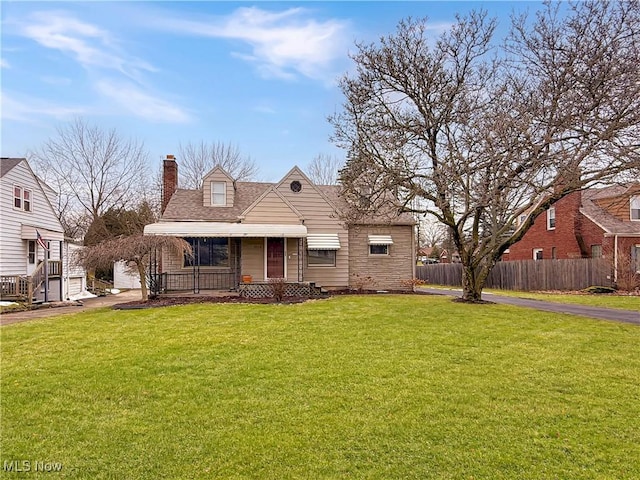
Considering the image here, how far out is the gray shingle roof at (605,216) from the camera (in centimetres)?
2562

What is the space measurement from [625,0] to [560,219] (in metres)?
20.9

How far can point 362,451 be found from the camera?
4184 millimetres

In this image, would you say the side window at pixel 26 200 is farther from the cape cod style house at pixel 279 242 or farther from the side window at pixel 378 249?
the side window at pixel 378 249

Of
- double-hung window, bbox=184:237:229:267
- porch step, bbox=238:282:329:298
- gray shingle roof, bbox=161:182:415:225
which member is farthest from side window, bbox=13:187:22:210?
porch step, bbox=238:282:329:298

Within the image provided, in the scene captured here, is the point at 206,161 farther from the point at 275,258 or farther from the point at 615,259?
the point at 615,259

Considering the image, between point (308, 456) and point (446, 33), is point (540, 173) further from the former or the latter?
point (308, 456)

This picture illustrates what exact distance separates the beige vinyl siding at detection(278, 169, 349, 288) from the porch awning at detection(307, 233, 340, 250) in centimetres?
21

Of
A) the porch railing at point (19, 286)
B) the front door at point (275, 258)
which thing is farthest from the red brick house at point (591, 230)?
the porch railing at point (19, 286)

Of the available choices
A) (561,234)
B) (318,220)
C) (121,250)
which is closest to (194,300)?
(121,250)

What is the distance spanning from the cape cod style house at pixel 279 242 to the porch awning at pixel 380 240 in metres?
0.05

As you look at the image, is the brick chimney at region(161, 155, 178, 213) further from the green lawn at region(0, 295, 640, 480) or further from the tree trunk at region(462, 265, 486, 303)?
the tree trunk at region(462, 265, 486, 303)

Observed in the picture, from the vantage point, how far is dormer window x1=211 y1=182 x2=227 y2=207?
21.2 metres

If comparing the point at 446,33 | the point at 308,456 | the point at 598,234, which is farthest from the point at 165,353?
the point at 598,234

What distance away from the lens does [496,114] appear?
12.8 metres
